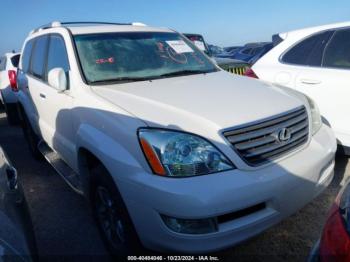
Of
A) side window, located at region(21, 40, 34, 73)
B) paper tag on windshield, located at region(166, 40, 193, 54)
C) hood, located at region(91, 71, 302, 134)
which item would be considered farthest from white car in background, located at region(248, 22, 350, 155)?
side window, located at region(21, 40, 34, 73)

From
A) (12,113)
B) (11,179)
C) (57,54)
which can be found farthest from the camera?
(12,113)

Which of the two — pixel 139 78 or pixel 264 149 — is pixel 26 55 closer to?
pixel 139 78

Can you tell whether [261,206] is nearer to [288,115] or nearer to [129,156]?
[288,115]

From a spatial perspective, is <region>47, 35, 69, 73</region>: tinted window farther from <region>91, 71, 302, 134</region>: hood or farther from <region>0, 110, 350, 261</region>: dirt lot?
<region>0, 110, 350, 261</region>: dirt lot

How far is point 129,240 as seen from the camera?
92.7 inches

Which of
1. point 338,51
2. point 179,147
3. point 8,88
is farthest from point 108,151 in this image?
point 8,88

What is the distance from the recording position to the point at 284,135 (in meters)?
2.40

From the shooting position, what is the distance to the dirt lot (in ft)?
8.75

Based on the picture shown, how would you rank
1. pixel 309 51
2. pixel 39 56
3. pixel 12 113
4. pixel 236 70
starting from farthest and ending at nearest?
pixel 12 113 → pixel 236 70 → pixel 39 56 → pixel 309 51

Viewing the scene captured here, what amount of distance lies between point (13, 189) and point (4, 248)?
0.58 meters

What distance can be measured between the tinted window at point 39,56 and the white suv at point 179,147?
0.88 metres

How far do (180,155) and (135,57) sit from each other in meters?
1.53

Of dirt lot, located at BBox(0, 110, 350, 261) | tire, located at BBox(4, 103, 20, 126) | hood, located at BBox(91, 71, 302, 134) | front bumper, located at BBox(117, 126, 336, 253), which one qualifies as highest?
hood, located at BBox(91, 71, 302, 134)

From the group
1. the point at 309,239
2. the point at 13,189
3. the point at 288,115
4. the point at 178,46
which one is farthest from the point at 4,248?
the point at 178,46
